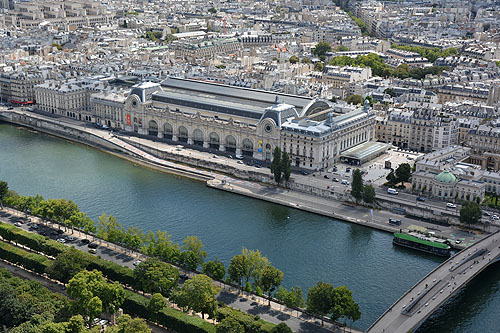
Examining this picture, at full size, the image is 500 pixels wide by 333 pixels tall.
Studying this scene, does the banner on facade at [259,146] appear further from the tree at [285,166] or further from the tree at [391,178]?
the tree at [391,178]

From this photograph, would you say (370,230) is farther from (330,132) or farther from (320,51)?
(320,51)

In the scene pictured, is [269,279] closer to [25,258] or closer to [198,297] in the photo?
[198,297]

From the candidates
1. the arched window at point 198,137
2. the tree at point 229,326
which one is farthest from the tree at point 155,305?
the arched window at point 198,137

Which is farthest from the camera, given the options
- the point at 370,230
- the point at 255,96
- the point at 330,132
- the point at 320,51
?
the point at 320,51

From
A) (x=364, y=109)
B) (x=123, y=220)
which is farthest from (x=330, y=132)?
(x=123, y=220)

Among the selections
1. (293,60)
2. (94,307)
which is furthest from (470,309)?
(293,60)

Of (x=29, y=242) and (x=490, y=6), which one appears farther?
(x=490, y=6)
